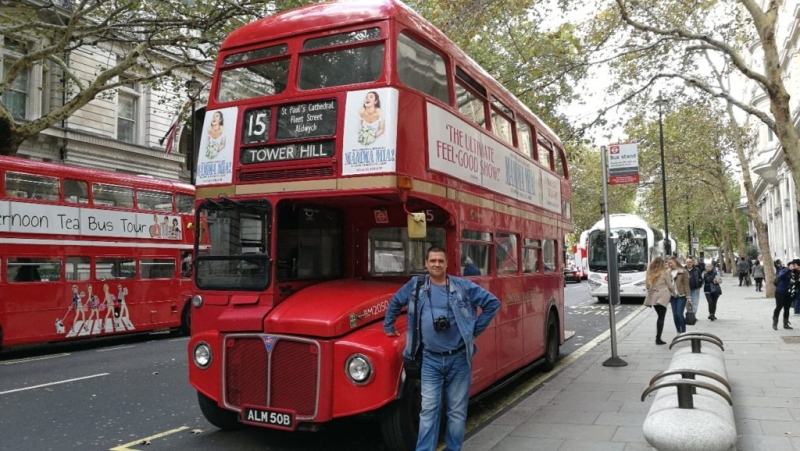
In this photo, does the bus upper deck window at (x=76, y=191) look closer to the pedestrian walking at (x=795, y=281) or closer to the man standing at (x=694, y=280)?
the man standing at (x=694, y=280)

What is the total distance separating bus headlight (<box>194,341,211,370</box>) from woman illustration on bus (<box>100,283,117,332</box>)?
30.9 ft

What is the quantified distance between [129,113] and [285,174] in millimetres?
23318

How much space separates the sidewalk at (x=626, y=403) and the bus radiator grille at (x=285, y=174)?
2744 mm

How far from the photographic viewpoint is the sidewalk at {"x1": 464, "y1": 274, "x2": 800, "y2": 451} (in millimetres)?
5719

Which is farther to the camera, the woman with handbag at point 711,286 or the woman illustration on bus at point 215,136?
the woman with handbag at point 711,286

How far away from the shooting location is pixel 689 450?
13.7 feet

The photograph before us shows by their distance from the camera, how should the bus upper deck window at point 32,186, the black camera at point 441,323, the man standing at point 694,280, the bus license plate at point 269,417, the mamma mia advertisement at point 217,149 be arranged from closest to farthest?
the black camera at point 441,323
the bus license plate at point 269,417
the mamma mia advertisement at point 217,149
the bus upper deck window at point 32,186
the man standing at point 694,280

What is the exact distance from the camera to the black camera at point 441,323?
15.3 ft

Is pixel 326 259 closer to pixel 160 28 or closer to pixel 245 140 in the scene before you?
pixel 245 140

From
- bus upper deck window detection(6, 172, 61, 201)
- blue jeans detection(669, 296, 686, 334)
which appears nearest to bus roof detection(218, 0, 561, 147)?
bus upper deck window detection(6, 172, 61, 201)

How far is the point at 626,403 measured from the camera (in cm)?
728

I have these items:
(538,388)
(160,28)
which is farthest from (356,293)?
(160,28)

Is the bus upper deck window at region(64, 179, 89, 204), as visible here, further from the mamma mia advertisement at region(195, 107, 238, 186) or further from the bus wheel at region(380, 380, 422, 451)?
the bus wheel at region(380, 380, 422, 451)

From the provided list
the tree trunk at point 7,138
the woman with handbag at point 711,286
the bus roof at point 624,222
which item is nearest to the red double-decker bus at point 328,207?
the tree trunk at point 7,138
